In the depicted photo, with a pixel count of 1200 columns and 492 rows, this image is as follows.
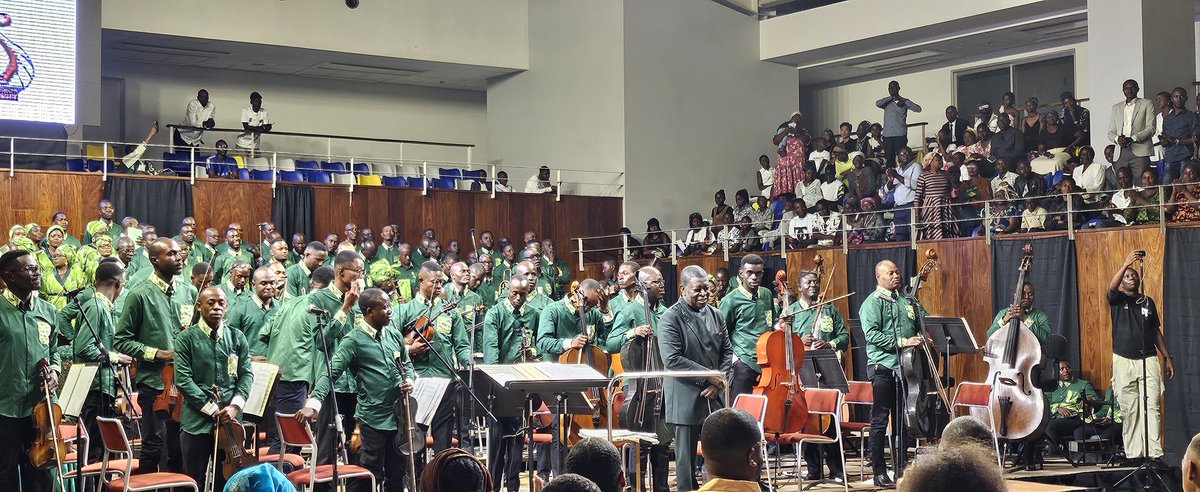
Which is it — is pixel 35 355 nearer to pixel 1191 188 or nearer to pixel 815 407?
pixel 815 407

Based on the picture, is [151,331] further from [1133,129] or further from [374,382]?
[1133,129]

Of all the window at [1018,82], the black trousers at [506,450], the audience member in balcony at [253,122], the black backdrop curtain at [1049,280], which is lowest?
the black trousers at [506,450]

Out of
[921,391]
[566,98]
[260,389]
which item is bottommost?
[921,391]

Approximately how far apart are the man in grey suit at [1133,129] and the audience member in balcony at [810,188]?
439 cm

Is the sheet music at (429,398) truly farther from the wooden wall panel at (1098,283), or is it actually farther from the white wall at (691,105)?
the white wall at (691,105)

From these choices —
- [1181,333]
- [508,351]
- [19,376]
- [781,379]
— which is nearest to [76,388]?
[19,376]

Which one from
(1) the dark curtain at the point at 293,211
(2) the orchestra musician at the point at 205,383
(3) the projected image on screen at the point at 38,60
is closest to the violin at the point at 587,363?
(2) the orchestra musician at the point at 205,383

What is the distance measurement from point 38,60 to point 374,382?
11741 mm

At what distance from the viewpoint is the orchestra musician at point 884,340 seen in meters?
10.0

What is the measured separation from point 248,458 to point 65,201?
10627 millimetres

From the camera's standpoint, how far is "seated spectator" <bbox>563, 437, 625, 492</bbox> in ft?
13.0

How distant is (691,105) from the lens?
2141 cm

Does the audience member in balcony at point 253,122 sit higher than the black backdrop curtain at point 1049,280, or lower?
higher

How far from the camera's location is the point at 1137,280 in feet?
35.6
